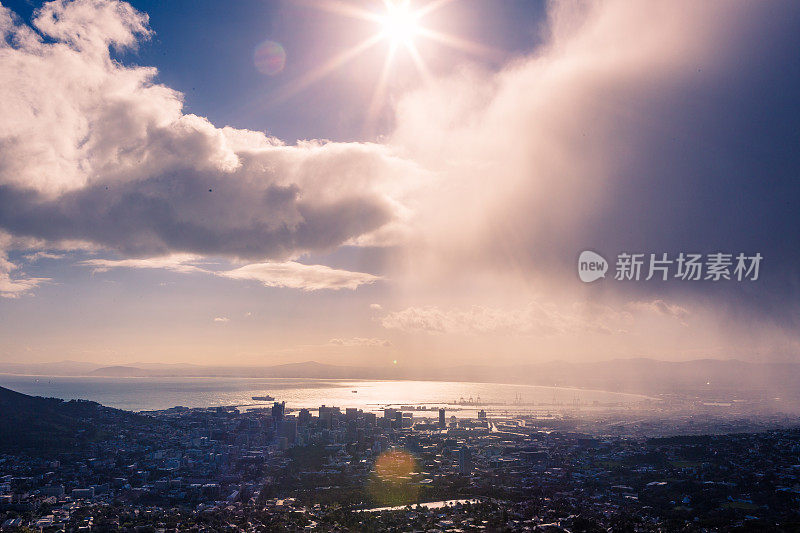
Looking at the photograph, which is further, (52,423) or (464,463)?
(52,423)

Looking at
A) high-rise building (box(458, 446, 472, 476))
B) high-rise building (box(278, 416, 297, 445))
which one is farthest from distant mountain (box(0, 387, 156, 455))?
high-rise building (box(458, 446, 472, 476))

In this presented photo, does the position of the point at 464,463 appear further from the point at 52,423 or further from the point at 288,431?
the point at 52,423

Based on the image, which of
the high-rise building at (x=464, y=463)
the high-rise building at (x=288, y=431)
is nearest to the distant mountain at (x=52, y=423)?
the high-rise building at (x=288, y=431)

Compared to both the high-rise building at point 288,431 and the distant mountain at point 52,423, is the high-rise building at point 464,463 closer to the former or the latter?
the high-rise building at point 288,431

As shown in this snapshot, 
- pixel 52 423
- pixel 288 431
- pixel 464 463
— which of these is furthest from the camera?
pixel 288 431

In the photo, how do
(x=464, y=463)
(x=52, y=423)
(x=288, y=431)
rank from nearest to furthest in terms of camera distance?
(x=464, y=463)
(x=52, y=423)
(x=288, y=431)

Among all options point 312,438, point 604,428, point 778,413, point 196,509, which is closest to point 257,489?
point 196,509

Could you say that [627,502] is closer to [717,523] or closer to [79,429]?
[717,523]

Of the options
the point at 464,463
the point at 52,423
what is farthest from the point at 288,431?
the point at 52,423
